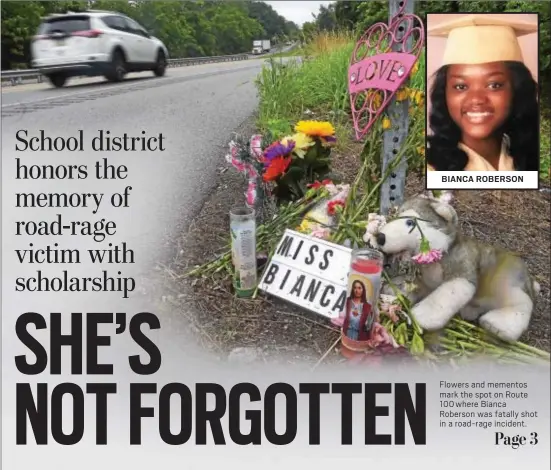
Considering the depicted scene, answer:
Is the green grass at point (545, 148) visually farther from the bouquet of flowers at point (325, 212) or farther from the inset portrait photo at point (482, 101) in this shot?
the bouquet of flowers at point (325, 212)

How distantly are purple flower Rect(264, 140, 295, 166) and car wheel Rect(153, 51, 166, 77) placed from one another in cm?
37

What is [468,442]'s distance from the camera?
1.45m

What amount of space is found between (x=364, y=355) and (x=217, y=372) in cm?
39

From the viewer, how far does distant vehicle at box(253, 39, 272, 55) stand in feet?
5.42

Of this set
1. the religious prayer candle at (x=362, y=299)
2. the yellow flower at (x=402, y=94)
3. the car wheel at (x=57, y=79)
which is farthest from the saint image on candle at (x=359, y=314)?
the car wheel at (x=57, y=79)

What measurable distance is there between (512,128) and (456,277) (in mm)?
413

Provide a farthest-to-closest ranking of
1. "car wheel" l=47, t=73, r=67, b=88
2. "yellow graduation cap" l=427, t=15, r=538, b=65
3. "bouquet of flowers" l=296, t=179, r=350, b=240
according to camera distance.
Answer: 1. "bouquet of flowers" l=296, t=179, r=350, b=240
2. "car wheel" l=47, t=73, r=67, b=88
3. "yellow graduation cap" l=427, t=15, r=538, b=65

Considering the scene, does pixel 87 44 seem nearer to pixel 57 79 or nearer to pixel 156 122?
pixel 57 79

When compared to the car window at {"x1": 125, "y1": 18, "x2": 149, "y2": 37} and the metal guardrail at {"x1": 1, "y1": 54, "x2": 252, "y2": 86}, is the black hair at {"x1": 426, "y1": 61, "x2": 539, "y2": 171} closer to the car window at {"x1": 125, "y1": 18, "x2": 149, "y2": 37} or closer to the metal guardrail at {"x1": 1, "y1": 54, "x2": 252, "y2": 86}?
the metal guardrail at {"x1": 1, "y1": 54, "x2": 252, "y2": 86}

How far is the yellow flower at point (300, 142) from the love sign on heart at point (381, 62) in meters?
0.16

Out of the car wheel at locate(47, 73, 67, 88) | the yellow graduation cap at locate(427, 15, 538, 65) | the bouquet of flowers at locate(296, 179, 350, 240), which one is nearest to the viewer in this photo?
the yellow graduation cap at locate(427, 15, 538, 65)

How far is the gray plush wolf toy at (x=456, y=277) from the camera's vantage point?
1.45 m
